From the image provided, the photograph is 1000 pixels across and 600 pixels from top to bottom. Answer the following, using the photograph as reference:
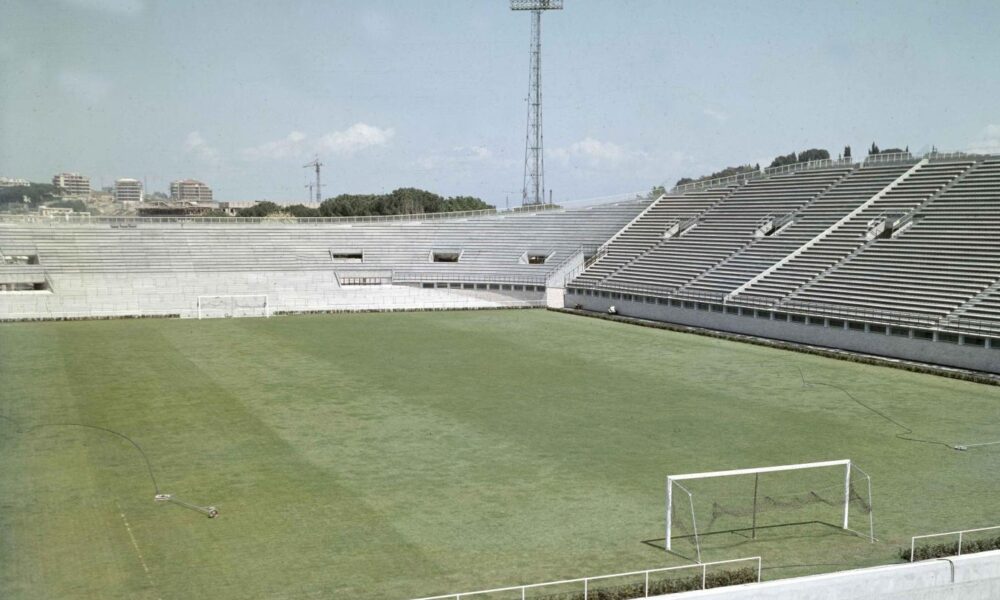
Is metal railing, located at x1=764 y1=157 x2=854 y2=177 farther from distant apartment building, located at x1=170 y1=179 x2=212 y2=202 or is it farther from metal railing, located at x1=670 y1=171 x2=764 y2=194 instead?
distant apartment building, located at x1=170 y1=179 x2=212 y2=202

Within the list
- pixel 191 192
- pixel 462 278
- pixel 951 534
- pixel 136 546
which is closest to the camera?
pixel 136 546

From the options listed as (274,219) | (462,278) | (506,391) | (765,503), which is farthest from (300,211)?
(765,503)

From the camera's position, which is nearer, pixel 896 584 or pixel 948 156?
pixel 896 584

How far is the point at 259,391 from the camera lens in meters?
24.8

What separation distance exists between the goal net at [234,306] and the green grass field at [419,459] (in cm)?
1358

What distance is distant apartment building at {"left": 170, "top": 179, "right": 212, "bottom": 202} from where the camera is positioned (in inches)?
3854

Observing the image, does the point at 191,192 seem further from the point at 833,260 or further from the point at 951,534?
the point at 951,534

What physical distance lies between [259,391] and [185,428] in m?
4.66

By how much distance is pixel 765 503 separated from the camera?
49.7 ft

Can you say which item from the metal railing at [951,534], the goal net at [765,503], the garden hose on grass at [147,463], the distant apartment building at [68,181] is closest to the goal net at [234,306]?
the garden hose on grass at [147,463]

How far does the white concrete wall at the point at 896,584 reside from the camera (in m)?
10.9

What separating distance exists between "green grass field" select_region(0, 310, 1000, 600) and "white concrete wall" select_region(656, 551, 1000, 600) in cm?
92

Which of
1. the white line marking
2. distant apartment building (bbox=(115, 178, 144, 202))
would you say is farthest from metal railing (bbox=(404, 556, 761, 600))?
distant apartment building (bbox=(115, 178, 144, 202))

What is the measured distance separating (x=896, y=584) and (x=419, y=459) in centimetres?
949
